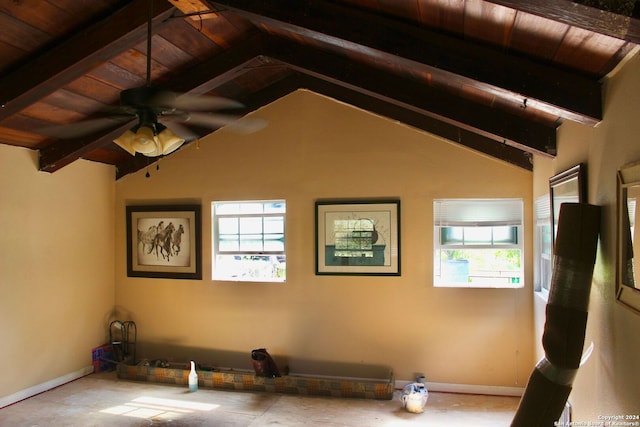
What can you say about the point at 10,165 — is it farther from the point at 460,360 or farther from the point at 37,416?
the point at 460,360

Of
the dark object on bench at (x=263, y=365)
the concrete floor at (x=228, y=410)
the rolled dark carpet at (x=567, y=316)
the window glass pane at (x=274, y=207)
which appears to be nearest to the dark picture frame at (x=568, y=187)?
the rolled dark carpet at (x=567, y=316)

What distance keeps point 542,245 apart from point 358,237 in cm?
173

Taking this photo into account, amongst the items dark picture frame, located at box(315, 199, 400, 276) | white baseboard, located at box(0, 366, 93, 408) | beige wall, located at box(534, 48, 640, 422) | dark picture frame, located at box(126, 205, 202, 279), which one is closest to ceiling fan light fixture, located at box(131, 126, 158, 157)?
beige wall, located at box(534, 48, 640, 422)

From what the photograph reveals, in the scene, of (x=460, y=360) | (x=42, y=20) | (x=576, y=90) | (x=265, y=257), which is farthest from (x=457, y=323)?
(x=42, y=20)

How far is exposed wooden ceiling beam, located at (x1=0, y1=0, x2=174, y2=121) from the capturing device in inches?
117

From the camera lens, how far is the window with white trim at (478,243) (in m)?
4.50

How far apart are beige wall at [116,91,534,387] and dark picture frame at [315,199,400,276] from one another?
0.30 feet

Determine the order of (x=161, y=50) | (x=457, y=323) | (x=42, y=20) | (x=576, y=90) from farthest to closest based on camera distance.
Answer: (x=457, y=323), (x=161, y=50), (x=42, y=20), (x=576, y=90)

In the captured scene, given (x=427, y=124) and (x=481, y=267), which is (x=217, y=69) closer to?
(x=427, y=124)

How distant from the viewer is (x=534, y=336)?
4.32 meters

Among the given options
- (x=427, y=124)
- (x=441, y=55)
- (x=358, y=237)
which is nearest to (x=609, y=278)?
(x=441, y=55)

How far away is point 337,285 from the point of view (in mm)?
4809

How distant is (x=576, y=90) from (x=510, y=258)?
8.14ft

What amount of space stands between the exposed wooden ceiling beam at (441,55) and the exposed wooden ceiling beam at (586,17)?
2.51ft
